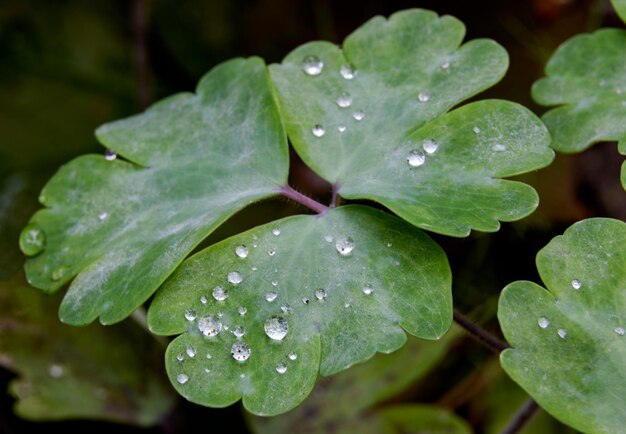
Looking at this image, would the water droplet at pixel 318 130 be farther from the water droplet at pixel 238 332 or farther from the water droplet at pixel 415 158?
the water droplet at pixel 238 332

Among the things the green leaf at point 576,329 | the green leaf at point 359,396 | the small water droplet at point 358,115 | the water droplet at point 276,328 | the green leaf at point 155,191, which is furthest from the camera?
the green leaf at point 359,396

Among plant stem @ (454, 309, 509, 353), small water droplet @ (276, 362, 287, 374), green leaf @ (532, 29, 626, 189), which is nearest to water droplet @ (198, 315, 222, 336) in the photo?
small water droplet @ (276, 362, 287, 374)

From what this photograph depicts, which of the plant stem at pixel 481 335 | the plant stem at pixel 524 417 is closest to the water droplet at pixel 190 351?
the plant stem at pixel 481 335

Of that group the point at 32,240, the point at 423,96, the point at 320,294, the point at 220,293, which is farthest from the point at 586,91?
the point at 32,240

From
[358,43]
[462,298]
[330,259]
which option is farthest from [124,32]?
[330,259]

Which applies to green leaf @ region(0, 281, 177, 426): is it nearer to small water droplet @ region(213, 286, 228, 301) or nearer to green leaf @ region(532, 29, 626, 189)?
small water droplet @ region(213, 286, 228, 301)

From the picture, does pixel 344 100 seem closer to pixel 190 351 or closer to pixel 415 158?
pixel 415 158

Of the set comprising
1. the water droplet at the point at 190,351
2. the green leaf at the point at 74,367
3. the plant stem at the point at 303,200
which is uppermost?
the plant stem at the point at 303,200
